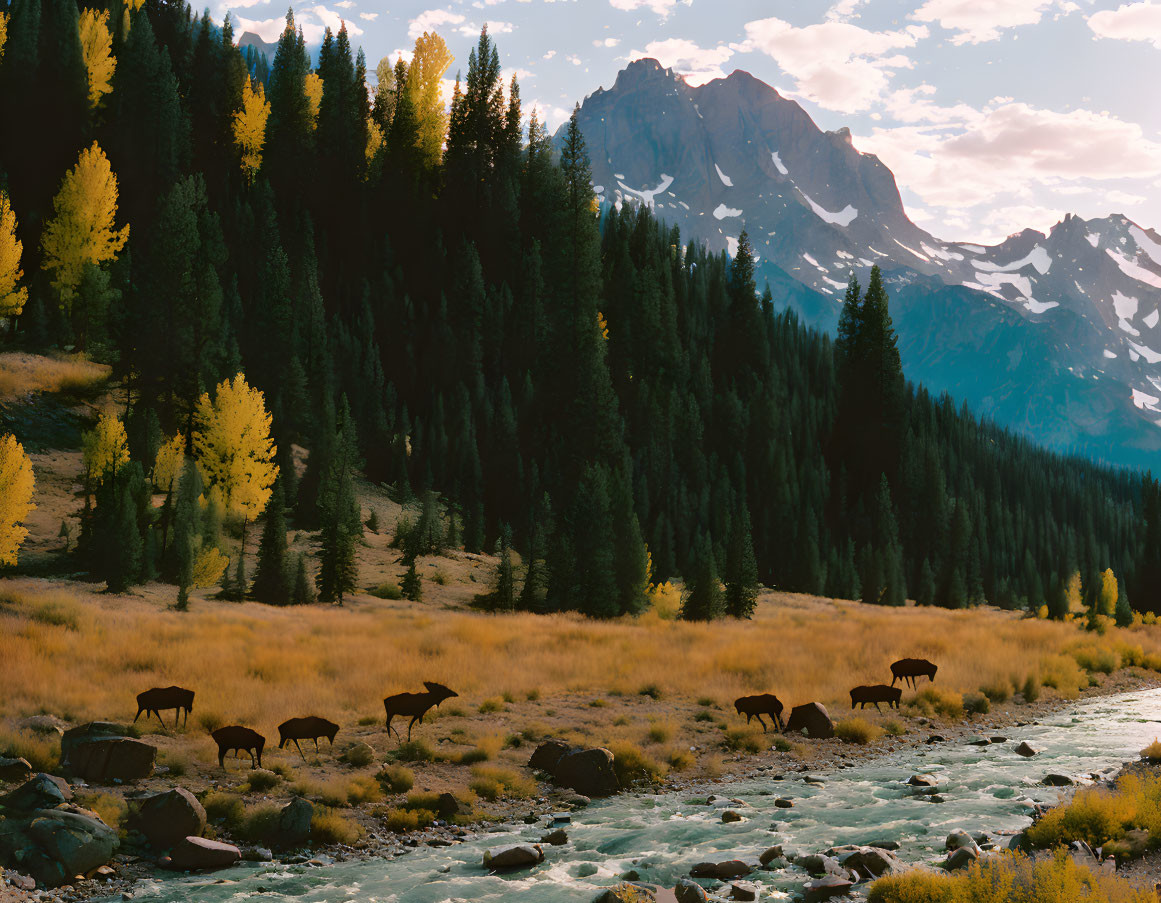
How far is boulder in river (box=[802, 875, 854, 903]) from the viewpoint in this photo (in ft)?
30.0

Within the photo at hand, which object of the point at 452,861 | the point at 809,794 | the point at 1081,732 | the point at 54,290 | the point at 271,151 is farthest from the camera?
the point at 271,151

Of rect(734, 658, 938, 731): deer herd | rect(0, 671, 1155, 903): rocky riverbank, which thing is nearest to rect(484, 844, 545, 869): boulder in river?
rect(0, 671, 1155, 903): rocky riverbank

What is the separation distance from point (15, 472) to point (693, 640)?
31.4 metres

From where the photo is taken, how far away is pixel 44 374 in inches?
2120

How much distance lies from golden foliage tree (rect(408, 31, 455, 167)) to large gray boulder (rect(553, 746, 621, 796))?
92.0 m

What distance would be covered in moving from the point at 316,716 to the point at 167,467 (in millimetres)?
38001

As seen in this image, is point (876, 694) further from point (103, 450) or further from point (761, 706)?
point (103, 450)

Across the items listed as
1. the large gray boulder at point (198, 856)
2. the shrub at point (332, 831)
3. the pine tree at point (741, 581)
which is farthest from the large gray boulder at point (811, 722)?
the pine tree at point (741, 581)

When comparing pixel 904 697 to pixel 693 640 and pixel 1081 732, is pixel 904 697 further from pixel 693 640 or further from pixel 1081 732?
pixel 693 640

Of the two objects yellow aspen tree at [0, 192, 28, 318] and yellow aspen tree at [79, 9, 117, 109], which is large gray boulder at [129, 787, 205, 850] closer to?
yellow aspen tree at [0, 192, 28, 318]

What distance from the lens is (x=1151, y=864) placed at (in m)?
9.44

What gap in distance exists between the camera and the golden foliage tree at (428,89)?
94.2 m

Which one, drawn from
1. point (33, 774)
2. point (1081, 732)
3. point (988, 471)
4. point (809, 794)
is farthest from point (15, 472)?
point (988, 471)

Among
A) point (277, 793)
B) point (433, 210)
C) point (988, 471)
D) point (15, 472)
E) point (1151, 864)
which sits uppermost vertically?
point (433, 210)
